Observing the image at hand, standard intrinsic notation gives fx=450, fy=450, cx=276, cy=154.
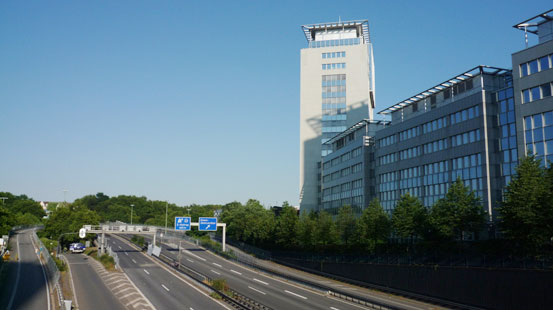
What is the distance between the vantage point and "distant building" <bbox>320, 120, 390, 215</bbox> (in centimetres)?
9319

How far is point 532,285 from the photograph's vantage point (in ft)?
124

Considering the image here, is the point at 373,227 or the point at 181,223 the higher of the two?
the point at 181,223

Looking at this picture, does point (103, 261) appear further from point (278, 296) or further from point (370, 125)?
point (370, 125)

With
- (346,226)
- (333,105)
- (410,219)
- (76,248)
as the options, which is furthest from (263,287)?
(333,105)

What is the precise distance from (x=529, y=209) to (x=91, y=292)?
150 feet

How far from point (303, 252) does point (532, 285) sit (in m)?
50.2

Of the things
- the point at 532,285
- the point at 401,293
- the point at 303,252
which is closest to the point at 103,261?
the point at 303,252

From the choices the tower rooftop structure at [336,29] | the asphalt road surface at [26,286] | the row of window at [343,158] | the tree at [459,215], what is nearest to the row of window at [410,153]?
the row of window at [343,158]

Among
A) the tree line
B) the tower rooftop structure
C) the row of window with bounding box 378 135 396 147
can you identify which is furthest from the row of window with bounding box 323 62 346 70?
Answer: the row of window with bounding box 378 135 396 147

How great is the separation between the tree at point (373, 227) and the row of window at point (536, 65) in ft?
86.4

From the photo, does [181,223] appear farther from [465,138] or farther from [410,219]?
[465,138]

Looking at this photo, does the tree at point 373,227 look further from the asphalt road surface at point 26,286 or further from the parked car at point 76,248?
the parked car at point 76,248

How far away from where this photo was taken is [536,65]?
5366 centimetres

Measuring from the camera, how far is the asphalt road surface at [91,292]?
4225 cm
